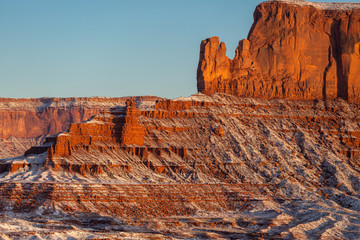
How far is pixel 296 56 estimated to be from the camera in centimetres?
15225

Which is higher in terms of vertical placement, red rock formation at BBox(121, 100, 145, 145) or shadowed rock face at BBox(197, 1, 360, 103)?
shadowed rock face at BBox(197, 1, 360, 103)

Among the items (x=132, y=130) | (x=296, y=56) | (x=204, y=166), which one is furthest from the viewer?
(x=296, y=56)

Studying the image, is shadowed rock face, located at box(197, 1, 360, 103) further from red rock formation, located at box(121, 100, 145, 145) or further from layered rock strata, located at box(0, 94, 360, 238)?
red rock formation, located at box(121, 100, 145, 145)

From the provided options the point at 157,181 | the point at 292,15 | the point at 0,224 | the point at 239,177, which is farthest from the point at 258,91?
the point at 0,224

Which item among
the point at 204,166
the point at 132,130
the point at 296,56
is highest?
the point at 296,56

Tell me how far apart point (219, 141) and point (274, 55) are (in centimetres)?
2523

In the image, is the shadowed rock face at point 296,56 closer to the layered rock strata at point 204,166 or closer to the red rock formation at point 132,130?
the layered rock strata at point 204,166

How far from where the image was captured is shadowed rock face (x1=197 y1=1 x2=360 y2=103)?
5886 inches

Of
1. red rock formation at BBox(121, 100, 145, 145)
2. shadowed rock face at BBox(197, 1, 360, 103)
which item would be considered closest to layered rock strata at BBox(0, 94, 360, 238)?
red rock formation at BBox(121, 100, 145, 145)

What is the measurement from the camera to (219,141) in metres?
135

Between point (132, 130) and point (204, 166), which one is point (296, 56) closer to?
point (204, 166)

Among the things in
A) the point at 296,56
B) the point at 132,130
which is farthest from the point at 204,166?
the point at 296,56

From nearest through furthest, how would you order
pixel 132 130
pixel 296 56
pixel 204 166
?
pixel 204 166 → pixel 132 130 → pixel 296 56

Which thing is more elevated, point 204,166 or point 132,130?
point 132,130
